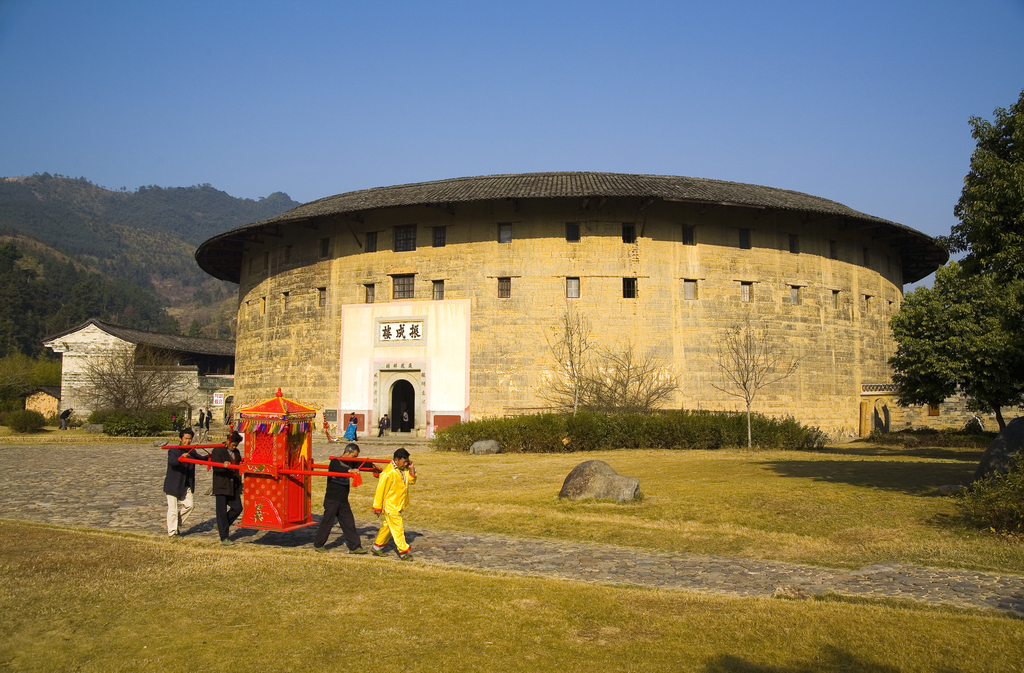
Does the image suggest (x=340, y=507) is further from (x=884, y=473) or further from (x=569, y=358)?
(x=569, y=358)

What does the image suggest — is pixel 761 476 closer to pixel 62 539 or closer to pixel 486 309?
pixel 62 539

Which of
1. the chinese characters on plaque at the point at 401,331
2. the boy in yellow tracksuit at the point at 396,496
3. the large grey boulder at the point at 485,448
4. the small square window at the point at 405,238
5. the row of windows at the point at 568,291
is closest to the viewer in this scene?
the boy in yellow tracksuit at the point at 396,496

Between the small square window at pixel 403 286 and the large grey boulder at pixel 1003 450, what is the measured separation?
22.7 m

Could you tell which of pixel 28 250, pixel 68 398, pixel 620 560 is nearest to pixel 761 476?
pixel 620 560

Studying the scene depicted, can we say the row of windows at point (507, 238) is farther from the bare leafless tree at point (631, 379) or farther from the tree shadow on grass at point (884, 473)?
the tree shadow on grass at point (884, 473)

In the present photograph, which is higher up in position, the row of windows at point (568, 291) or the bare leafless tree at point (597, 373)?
the row of windows at point (568, 291)

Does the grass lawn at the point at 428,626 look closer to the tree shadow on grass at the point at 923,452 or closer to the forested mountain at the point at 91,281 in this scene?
the tree shadow on grass at the point at 923,452

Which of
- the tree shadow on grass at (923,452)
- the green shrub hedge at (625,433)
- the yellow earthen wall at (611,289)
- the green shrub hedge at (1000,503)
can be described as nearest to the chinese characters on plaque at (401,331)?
the yellow earthen wall at (611,289)

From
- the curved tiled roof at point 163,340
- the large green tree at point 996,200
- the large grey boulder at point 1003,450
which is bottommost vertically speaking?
the large grey boulder at point 1003,450

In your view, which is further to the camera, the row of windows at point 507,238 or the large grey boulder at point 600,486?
the row of windows at point 507,238

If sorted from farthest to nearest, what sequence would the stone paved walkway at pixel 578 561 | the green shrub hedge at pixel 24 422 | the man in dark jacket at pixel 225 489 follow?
the green shrub hedge at pixel 24 422
the man in dark jacket at pixel 225 489
the stone paved walkway at pixel 578 561

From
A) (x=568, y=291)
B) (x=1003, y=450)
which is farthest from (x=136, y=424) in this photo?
(x=1003, y=450)

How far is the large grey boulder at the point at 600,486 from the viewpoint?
11.5 m

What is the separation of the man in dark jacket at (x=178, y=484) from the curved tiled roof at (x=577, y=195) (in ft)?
64.6
